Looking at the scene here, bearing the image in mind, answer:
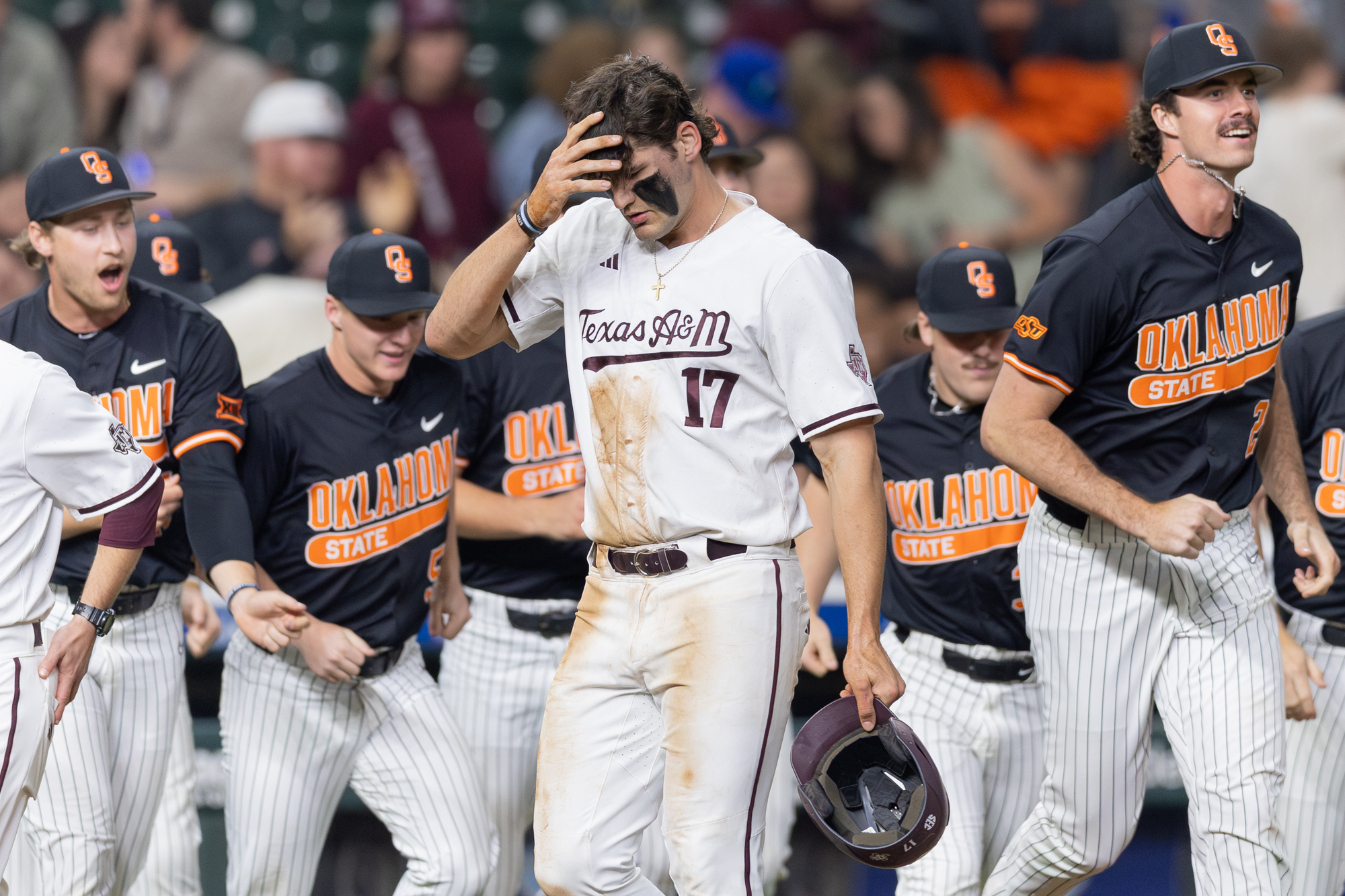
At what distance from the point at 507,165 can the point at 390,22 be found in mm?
1359

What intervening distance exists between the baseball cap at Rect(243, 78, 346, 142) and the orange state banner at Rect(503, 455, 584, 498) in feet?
11.6

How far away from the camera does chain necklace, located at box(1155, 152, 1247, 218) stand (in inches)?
157

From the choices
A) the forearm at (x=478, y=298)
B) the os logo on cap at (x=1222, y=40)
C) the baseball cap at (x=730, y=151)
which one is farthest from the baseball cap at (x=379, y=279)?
the os logo on cap at (x=1222, y=40)

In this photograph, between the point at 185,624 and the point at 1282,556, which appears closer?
the point at 1282,556

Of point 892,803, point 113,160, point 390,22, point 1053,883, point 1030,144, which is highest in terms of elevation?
point 390,22

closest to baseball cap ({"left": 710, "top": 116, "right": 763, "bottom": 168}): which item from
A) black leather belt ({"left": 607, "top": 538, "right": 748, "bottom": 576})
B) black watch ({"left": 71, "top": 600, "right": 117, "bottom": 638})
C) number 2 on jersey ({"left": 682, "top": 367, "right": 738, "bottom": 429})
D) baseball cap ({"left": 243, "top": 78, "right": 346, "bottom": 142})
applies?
number 2 on jersey ({"left": 682, "top": 367, "right": 738, "bottom": 429})

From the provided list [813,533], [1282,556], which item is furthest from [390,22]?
[1282,556]

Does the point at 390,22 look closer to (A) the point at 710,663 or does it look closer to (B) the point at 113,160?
(B) the point at 113,160

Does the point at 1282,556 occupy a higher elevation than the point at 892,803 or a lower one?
higher

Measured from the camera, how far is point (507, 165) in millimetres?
8648

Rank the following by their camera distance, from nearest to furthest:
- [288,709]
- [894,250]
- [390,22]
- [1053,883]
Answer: [1053,883], [288,709], [894,250], [390,22]

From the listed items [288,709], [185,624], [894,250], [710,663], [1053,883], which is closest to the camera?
[710,663]

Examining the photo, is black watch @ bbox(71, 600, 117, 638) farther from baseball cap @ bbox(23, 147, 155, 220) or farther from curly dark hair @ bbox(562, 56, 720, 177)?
curly dark hair @ bbox(562, 56, 720, 177)

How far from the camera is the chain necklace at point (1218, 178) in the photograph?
400cm
